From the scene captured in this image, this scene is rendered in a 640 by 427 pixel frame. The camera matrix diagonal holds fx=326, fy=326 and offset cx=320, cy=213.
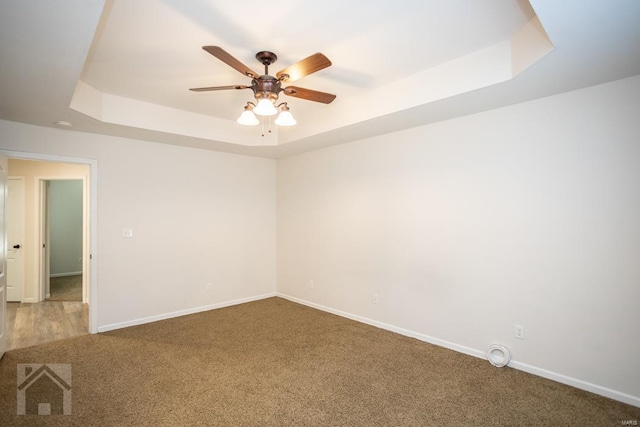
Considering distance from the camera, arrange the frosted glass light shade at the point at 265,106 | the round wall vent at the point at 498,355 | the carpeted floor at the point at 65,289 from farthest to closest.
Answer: the carpeted floor at the point at 65,289, the round wall vent at the point at 498,355, the frosted glass light shade at the point at 265,106

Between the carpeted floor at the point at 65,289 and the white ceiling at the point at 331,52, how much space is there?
3.55 metres

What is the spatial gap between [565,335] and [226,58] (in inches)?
132

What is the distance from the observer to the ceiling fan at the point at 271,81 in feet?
6.89

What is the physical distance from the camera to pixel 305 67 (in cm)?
221

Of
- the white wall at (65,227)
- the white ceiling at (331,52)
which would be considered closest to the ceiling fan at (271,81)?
the white ceiling at (331,52)

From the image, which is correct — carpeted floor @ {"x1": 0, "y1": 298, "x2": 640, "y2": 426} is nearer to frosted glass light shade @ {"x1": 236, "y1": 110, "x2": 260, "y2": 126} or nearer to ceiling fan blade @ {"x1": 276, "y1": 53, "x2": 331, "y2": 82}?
frosted glass light shade @ {"x1": 236, "y1": 110, "x2": 260, "y2": 126}

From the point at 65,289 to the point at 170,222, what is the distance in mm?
3649

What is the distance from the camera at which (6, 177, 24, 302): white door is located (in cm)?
520

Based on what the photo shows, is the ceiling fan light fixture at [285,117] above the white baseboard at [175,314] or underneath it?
above

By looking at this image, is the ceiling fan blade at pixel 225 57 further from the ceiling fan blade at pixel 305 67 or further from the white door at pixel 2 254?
the white door at pixel 2 254

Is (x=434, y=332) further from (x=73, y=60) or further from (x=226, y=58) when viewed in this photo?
(x=73, y=60)

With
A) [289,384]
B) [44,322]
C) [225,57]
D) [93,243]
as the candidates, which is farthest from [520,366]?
[44,322]

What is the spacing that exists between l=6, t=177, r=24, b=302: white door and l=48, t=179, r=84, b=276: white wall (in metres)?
2.82

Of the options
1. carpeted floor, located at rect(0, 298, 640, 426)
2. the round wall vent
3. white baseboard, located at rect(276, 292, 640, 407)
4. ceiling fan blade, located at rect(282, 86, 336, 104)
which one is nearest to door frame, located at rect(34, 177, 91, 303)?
carpeted floor, located at rect(0, 298, 640, 426)
